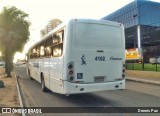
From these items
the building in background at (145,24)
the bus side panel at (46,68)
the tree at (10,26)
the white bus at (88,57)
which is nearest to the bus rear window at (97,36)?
the white bus at (88,57)

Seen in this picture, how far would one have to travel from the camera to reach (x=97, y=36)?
1114 centimetres

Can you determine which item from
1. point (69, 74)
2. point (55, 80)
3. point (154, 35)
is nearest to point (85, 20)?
point (69, 74)

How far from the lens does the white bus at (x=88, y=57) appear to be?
10.6 meters

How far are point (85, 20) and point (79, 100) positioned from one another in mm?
3585

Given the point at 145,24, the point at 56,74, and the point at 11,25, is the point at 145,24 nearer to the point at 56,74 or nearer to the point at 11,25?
the point at 11,25

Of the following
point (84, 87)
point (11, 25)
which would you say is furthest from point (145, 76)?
point (11, 25)

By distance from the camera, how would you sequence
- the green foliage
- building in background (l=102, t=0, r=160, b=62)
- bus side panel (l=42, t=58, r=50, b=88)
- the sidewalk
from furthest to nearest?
building in background (l=102, t=0, r=160, b=62) → the green foliage → the sidewalk → bus side panel (l=42, t=58, r=50, b=88)

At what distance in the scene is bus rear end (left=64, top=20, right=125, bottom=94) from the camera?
10562 millimetres

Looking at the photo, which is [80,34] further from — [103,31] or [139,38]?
[139,38]

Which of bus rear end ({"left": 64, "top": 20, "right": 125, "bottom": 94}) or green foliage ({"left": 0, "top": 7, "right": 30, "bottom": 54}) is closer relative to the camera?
bus rear end ({"left": 64, "top": 20, "right": 125, "bottom": 94})

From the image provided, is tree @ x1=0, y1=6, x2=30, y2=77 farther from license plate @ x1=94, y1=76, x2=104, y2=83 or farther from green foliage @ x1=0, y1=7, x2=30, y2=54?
license plate @ x1=94, y1=76, x2=104, y2=83

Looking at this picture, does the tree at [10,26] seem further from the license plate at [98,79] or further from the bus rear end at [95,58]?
the license plate at [98,79]

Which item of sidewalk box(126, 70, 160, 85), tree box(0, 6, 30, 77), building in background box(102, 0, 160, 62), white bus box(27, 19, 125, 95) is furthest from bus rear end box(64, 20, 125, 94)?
building in background box(102, 0, 160, 62)

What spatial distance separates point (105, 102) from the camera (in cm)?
1162
